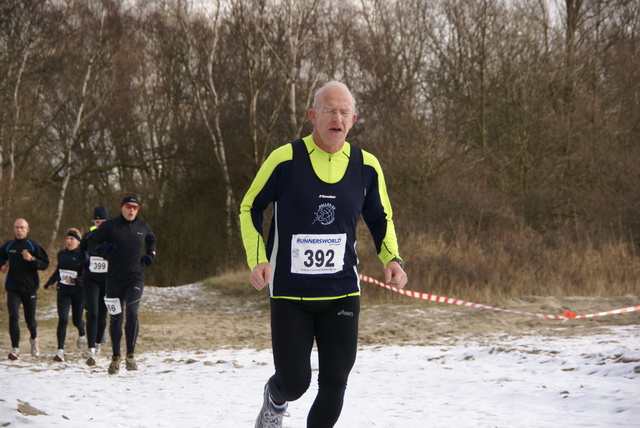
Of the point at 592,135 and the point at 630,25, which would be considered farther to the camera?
the point at 630,25

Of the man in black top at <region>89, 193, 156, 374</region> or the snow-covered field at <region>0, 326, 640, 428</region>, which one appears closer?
the snow-covered field at <region>0, 326, 640, 428</region>

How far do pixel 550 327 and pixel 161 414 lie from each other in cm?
734

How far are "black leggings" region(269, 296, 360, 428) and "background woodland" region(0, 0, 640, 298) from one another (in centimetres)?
1247

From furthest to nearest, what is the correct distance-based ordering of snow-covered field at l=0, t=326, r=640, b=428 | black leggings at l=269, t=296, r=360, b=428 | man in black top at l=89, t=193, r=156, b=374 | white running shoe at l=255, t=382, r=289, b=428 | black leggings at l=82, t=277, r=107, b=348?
black leggings at l=82, t=277, r=107, b=348 → man in black top at l=89, t=193, r=156, b=374 → snow-covered field at l=0, t=326, r=640, b=428 → white running shoe at l=255, t=382, r=289, b=428 → black leggings at l=269, t=296, r=360, b=428

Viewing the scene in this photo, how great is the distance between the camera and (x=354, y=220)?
12.6 ft

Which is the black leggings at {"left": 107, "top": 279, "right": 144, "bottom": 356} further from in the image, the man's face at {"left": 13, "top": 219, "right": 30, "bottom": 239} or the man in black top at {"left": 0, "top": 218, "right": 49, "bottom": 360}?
the man's face at {"left": 13, "top": 219, "right": 30, "bottom": 239}

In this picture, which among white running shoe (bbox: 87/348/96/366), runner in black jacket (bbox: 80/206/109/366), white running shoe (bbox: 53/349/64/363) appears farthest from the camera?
white running shoe (bbox: 53/349/64/363)

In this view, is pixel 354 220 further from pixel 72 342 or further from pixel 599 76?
pixel 599 76

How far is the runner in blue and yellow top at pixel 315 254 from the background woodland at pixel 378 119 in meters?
12.5

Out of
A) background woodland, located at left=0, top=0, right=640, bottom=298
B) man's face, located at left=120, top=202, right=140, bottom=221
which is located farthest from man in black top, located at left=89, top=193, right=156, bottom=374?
background woodland, located at left=0, top=0, right=640, bottom=298

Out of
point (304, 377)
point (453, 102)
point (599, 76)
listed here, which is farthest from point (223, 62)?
point (304, 377)

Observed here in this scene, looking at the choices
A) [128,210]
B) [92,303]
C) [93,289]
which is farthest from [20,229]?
[128,210]

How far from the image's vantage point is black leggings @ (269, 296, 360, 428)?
3.68 metres

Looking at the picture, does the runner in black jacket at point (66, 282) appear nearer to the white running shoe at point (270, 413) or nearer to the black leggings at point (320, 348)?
the white running shoe at point (270, 413)
